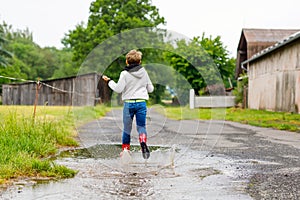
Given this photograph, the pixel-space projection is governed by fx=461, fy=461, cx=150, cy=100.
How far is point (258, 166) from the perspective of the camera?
6469 millimetres

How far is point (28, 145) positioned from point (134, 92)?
1780mm

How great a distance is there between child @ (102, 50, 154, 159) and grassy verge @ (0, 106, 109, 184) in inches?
52.3

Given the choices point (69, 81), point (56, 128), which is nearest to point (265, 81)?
point (69, 81)

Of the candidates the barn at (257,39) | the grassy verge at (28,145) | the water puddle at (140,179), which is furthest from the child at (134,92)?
the barn at (257,39)

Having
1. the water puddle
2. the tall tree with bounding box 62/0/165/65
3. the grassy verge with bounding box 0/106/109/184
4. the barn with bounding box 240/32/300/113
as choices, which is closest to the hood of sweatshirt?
the water puddle

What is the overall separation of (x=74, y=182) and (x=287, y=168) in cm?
292

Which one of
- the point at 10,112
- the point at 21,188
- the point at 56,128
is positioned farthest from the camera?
the point at 56,128

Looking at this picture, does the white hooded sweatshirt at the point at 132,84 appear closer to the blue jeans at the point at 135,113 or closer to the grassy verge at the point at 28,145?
the blue jeans at the point at 135,113

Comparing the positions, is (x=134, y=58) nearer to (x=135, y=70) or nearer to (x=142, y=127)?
(x=135, y=70)

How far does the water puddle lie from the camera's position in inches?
179

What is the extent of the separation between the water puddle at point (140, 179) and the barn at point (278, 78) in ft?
42.8

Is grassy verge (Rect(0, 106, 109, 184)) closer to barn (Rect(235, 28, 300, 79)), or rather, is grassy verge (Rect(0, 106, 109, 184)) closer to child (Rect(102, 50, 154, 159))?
child (Rect(102, 50, 154, 159))

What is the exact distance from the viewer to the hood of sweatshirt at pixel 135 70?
681 cm

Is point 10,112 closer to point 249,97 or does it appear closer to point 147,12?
point 249,97
